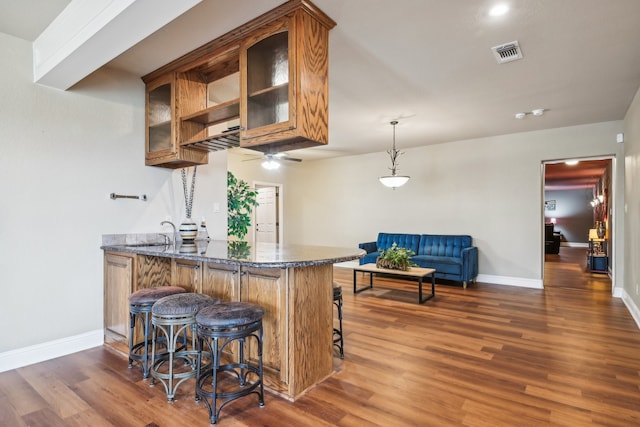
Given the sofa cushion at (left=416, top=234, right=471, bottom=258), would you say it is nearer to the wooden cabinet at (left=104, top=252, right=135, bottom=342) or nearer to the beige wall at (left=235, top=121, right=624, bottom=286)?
the beige wall at (left=235, top=121, right=624, bottom=286)

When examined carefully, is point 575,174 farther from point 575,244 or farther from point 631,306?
point 631,306

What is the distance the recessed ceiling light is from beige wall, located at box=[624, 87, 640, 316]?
8.70 ft

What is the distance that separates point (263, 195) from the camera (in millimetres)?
8516

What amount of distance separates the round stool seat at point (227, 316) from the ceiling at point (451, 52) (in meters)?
1.95

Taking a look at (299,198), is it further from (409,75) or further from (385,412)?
(385,412)

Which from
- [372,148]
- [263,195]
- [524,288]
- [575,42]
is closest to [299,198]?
[263,195]

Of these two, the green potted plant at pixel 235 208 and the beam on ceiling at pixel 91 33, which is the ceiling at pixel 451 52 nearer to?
the beam on ceiling at pixel 91 33

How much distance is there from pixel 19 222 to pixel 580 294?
6862mm

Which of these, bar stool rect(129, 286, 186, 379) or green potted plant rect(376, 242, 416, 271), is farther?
green potted plant rect(376, 242, 416, 271)

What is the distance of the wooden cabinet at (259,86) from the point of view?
2242 mm

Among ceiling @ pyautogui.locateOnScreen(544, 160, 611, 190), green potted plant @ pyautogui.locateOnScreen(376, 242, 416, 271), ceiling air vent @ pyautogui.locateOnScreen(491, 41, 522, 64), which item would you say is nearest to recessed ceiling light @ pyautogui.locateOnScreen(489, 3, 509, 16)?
ceiling air vent @ pyautogui.locateOnScreen(491, 41, 522, 64)

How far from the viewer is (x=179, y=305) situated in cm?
218

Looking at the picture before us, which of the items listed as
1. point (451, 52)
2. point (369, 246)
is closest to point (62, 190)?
point (451, 52)

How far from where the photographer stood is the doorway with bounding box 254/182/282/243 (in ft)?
27.4
